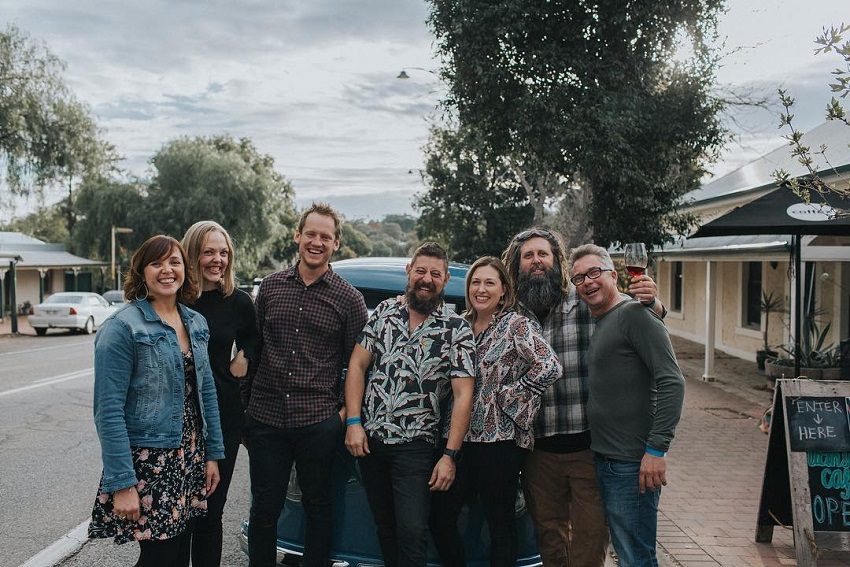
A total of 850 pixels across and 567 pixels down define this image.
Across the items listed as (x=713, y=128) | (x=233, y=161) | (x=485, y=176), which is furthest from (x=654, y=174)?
(x=233, y=161)

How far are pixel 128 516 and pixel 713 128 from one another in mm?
10627

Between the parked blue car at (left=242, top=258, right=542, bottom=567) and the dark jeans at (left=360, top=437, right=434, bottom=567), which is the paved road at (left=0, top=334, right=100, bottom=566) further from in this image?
the dark jeans at (left=360, top=437, right=434, bottom=567)

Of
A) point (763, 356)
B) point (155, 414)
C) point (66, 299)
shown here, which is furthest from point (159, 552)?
point (66, 299)

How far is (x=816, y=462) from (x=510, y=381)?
248 centimetres

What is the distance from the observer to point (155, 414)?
295cm

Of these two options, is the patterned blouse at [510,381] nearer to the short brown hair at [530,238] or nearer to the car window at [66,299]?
the short brown hair at [530,238]

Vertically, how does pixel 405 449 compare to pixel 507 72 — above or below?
below

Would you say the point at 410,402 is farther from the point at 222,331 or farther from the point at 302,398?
the point at 222,331

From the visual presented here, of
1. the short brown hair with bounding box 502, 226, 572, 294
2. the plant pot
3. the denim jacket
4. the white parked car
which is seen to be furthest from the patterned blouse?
the white parked car

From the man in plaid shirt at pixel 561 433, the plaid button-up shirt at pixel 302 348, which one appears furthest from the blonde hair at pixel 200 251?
the man in plaid shirt at pixel 561 433

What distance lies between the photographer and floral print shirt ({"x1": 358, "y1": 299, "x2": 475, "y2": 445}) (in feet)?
10.9

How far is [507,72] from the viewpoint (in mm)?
10477

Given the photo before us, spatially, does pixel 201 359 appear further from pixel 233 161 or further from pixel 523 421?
pixel 233 161

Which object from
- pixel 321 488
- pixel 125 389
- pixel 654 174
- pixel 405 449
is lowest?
pixel 321 488
